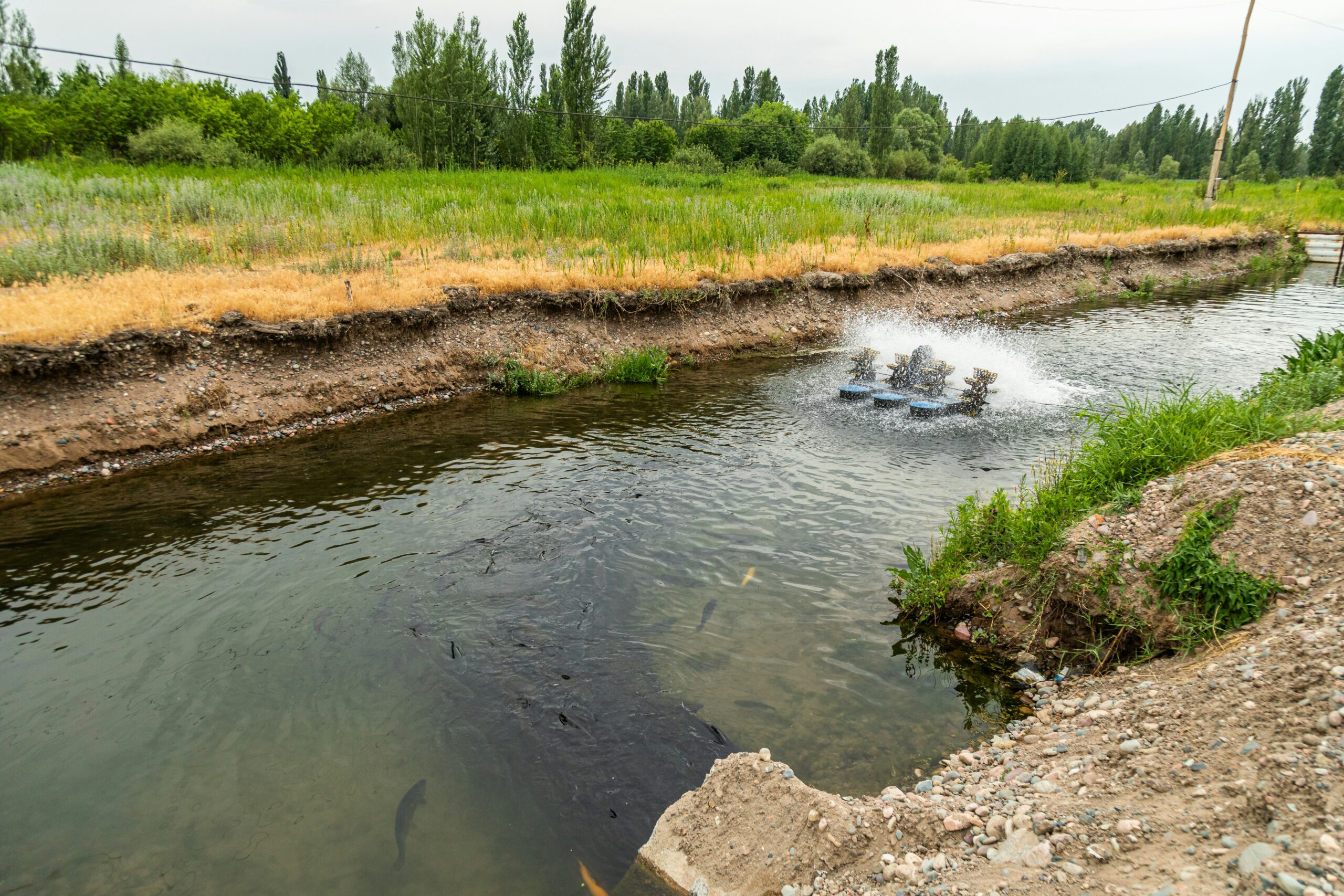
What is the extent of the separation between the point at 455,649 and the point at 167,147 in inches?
1190

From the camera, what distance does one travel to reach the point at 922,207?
26.2m

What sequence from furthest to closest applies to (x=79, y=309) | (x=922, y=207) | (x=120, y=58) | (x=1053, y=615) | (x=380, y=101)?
(x=380, y=101) → (x=922, y=207) → (x=120, y=58) → (x=79, y=309) → (x=1053, y=615)

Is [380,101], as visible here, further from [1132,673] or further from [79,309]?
[1132,673]

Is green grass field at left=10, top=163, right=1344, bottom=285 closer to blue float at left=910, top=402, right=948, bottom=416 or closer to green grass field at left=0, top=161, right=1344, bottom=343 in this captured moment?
green grass field at left=0, top=161, right=1344, bottom=343

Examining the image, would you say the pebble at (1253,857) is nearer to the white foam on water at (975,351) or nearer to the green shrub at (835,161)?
the white foam on water at (975,351)

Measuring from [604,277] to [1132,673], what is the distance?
38.4ft

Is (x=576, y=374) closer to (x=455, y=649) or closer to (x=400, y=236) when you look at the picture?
(x=400, y=236)

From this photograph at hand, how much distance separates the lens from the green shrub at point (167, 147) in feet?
87.7

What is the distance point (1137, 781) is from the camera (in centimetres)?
329

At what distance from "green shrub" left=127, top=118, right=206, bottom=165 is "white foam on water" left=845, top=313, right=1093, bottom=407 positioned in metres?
25.5

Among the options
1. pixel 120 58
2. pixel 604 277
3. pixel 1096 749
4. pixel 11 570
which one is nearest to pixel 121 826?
pixel 11 570

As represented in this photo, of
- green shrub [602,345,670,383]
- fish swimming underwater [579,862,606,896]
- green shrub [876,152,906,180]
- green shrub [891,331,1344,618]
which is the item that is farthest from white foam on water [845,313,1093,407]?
green shrub [876,152,906,180]

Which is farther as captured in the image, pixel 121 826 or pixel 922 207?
pixel 922 207

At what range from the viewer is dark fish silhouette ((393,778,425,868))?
12.6ft
